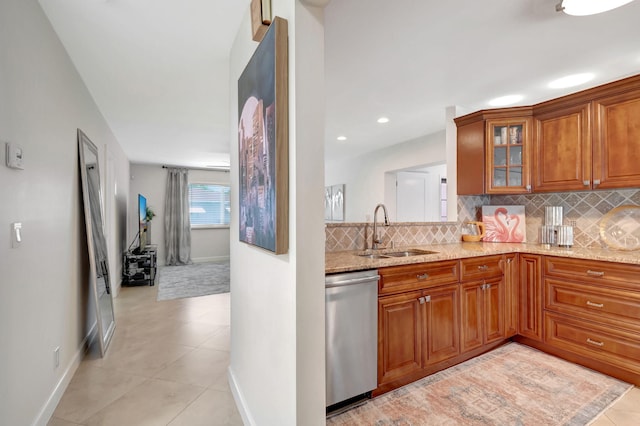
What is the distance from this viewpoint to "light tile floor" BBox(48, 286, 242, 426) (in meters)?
1.87

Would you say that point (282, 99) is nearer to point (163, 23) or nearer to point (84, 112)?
point (163, 23)

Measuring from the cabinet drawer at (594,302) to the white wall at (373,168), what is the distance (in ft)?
7.89

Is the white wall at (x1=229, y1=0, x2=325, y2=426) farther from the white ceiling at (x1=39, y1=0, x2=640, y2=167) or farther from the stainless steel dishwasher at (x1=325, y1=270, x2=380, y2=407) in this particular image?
the white ceiling at (x1=39, y1=0, x2=640, y2=167)

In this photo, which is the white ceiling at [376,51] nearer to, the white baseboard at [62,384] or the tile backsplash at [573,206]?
the tile backsplash at [573,206]

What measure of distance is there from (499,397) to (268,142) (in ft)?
7.20

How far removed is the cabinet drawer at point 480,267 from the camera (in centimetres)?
235

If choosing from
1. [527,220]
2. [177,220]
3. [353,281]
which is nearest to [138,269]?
[177,220]

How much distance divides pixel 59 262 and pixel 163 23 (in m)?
1.81

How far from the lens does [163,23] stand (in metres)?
1.90

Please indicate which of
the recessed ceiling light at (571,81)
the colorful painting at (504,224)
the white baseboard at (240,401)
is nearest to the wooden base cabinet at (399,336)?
the white baseboard at (240,401)

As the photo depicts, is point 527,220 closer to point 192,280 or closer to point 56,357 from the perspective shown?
point 56,357

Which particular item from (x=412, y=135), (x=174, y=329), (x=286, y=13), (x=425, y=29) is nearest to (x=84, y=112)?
(x=174, y=329)

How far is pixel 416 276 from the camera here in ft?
6.84

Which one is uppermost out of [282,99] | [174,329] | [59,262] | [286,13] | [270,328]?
[286,13]
